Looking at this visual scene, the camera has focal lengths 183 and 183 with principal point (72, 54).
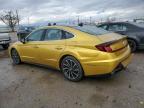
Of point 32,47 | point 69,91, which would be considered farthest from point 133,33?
point 69,91

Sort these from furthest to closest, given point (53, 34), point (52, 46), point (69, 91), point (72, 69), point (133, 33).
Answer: point (133, 33), point (53, 34), point (52, 46), point (72, 69), point (69, 91)

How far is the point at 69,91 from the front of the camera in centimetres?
423

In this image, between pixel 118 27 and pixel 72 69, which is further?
pixel 118 27

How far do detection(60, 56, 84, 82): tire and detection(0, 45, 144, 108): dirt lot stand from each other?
153mm

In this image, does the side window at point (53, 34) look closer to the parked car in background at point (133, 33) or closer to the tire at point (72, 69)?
the tire at point (72, 69)

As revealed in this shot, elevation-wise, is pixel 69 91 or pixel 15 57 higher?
pixel 15 57

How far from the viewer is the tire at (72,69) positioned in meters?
4.57

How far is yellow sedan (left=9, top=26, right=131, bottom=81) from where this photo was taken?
4.14 m

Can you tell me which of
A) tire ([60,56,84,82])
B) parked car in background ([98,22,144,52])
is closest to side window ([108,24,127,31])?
parked car in background ([98,22,144,52])

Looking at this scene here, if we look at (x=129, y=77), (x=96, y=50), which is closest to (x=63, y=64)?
(x=96, y=50)

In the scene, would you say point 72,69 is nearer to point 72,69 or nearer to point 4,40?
point 72,69

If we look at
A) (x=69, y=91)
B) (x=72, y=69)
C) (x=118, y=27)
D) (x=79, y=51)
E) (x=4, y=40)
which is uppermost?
(x=118, y=27)

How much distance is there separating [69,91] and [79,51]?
974 millimetres

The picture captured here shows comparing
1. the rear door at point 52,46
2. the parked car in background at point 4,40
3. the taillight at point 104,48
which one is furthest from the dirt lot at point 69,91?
the parked car in background at point 4,40
